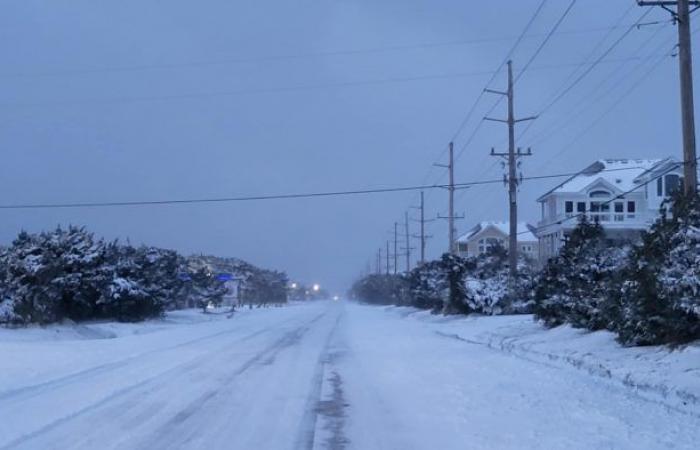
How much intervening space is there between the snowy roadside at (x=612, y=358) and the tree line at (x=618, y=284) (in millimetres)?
471

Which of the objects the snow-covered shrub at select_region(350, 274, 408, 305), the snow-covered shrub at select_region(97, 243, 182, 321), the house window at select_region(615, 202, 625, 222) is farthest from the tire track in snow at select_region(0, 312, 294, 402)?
the snow-covered shrub at select_region(350, 274, 408, 305)

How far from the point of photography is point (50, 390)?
52.3 feet

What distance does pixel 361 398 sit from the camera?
574 inches

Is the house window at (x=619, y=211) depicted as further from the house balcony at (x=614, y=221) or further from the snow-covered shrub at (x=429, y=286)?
the snow-covered shrub at (x=429, y=286)

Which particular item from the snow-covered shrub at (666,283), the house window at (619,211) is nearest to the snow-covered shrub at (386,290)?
the house window at (619,211)

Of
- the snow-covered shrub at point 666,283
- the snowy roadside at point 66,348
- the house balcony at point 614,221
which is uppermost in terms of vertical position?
the house balcony at point 614,221

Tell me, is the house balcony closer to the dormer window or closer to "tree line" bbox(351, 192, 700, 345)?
the dormer window

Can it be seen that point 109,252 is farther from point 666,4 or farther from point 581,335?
point 666,4

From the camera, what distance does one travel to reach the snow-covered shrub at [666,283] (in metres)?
15.8

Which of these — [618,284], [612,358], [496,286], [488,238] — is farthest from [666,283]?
[488,238]

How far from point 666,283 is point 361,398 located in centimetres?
610

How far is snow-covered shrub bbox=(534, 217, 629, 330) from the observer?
75.9ft

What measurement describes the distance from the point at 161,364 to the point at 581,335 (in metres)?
11.0

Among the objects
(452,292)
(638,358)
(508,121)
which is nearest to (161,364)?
(638,358)
